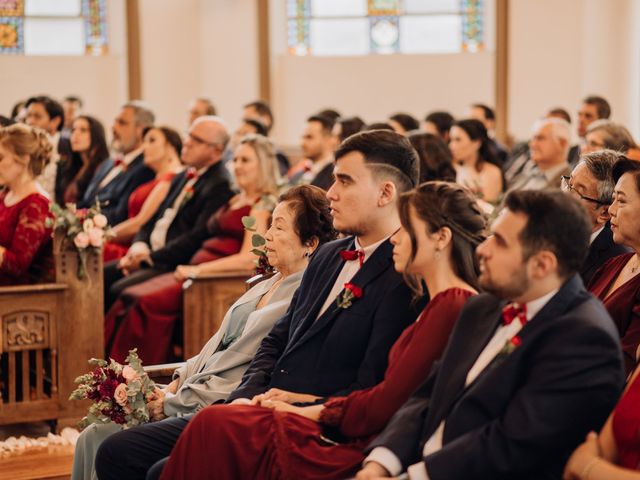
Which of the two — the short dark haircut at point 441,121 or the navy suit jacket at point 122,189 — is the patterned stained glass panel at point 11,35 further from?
the short dark haircut at point 441,121

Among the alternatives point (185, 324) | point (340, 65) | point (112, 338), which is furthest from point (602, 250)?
point (340, 65)

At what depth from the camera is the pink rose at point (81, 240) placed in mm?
5805

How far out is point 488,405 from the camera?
2.83 m

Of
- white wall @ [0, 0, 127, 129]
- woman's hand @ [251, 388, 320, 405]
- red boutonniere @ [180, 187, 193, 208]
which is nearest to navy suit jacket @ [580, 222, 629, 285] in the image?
woman's hand @ [251, 388, 320, 405]

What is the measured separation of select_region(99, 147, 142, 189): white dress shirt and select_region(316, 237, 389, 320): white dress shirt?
5056 mm

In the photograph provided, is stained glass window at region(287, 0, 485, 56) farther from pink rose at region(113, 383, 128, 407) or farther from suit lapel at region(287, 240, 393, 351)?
suit lapel at region(287, 240, 393, 351)

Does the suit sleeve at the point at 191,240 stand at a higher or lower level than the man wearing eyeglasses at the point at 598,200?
lower

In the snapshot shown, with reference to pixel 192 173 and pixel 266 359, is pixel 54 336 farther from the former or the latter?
pixel 266 359

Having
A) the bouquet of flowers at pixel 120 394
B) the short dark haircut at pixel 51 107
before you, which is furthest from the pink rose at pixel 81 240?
the short dark haircut at pixel 51 107

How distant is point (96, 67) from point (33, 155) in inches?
279

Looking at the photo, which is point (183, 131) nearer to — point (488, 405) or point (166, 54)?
point (166, 54)

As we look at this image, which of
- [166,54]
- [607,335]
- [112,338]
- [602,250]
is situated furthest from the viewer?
[166,54]

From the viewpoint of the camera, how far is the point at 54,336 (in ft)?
19.3

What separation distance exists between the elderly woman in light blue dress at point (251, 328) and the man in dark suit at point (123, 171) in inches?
139
